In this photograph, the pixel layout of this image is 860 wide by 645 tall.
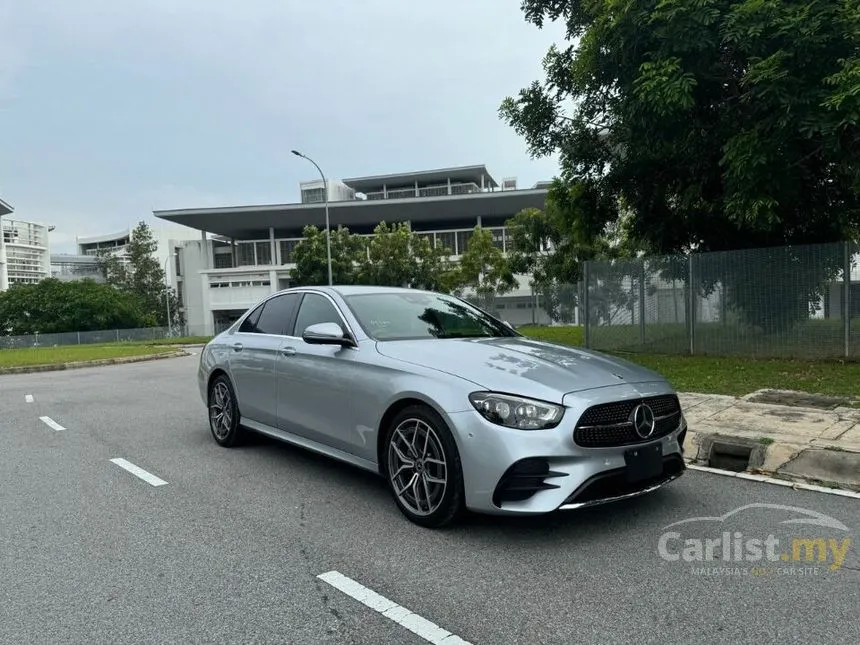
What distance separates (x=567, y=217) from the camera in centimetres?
1508

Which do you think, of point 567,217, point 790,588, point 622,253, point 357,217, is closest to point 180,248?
point 357,217

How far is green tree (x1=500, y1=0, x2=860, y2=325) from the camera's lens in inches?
324

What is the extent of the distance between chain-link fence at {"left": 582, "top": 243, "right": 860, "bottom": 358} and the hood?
868 centimetres

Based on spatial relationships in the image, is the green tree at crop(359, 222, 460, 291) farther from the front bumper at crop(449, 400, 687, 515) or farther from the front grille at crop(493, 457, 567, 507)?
the front grille at crop(493, 457, 567, 507)

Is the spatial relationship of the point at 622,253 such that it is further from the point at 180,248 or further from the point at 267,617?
the point at 180,248

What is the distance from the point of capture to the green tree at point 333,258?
3725cm

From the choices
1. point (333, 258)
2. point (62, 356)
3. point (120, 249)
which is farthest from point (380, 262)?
point (120, 249)

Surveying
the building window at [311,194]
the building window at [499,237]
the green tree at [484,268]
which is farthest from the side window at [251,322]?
the building window at [311,194]

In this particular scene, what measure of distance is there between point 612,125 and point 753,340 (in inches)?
191

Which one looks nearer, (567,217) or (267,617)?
(267,617)

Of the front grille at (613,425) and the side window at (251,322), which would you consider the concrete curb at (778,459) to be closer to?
the front grille at (613,425)

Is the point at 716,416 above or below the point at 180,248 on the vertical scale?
below

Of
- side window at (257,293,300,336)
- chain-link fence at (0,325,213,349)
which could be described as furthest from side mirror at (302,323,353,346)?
chain-link fence at (0,325,213,349)

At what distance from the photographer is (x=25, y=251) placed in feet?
404
